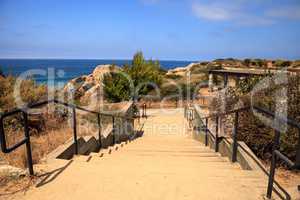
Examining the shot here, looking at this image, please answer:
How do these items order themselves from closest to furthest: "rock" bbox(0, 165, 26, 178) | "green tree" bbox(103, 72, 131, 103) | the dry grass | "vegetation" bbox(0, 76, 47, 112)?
"rock" bbox(0, 165, 26, 178) → the dry grass → "vegetation" bbox(0, 76, 47, 112) → "green tree" bbox(103, 72, 131, 103)

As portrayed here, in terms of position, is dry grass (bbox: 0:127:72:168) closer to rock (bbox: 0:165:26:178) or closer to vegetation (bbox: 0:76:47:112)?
rock (bbox: 0:165:26:178)

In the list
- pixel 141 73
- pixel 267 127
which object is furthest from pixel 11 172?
pixel 141 73

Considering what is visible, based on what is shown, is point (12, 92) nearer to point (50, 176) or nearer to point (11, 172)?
point (11, 172)

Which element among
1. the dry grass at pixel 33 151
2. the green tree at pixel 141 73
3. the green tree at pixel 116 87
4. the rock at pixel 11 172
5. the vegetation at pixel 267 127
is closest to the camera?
the rock at pixel 11 172

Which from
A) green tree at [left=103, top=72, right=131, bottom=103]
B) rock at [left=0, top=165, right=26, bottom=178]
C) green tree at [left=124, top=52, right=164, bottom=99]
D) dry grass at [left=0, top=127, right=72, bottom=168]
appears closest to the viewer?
rock at [left=0, top=165, right=26, bottom=178]

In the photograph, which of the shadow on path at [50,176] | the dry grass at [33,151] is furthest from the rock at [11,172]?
the dry grass at [33,151]

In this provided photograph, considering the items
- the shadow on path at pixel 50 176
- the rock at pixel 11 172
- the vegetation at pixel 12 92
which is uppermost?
the vegetation at pixel 12 92

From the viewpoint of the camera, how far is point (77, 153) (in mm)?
5543

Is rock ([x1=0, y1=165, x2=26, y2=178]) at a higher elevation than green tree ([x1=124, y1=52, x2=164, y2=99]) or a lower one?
lower

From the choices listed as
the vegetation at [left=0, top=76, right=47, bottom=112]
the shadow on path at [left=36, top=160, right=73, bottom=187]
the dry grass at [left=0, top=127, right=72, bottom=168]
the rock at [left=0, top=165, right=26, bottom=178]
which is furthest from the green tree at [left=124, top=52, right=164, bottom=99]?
the rock at [left=0, top=165, right=26, bottom=178]

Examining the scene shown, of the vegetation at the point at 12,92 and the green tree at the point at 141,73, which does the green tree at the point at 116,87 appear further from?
the vegetation at the point at 12,92

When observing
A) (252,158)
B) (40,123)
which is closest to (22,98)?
(40,123)

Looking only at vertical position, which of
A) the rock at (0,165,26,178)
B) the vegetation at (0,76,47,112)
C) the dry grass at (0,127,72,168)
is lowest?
the dry grass at (0,127,72,168)

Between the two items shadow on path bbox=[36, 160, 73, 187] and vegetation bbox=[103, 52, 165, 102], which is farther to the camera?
vegetation bbox=[103, 52, 165, 102]
